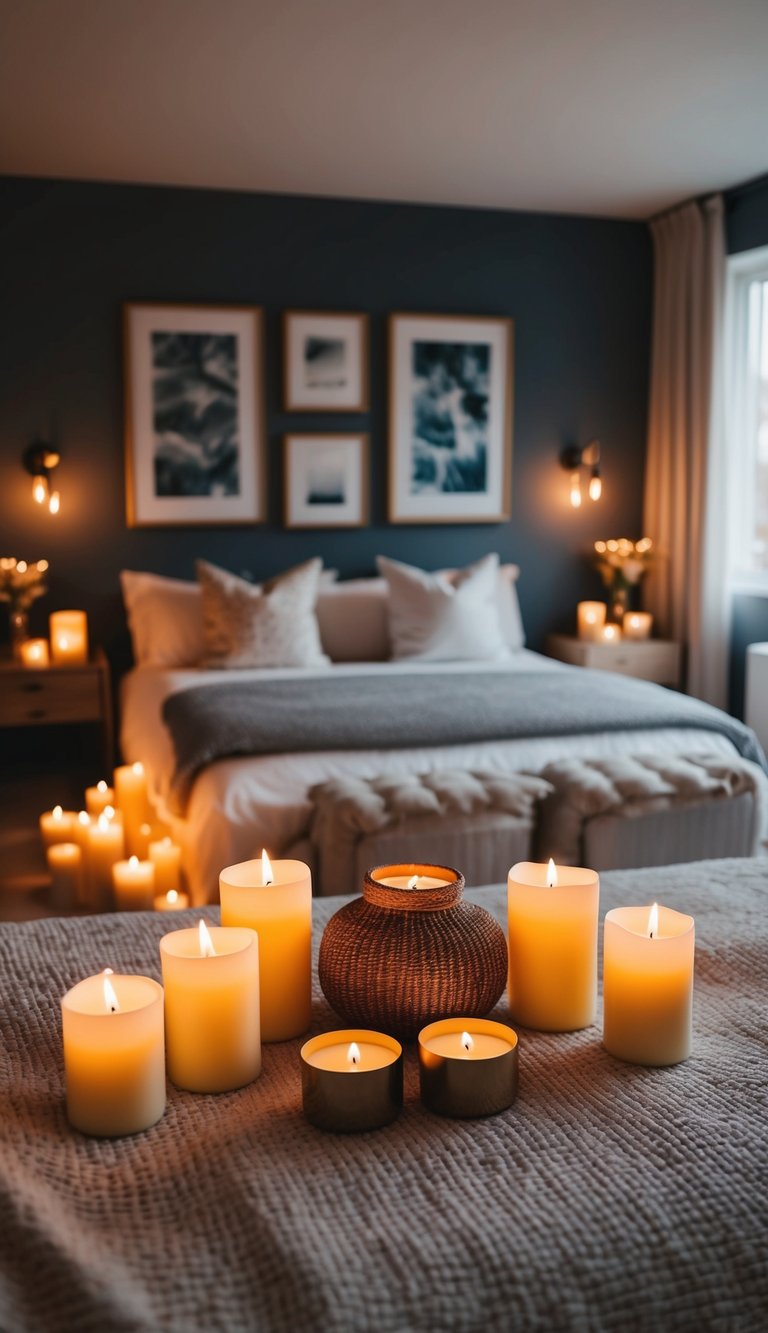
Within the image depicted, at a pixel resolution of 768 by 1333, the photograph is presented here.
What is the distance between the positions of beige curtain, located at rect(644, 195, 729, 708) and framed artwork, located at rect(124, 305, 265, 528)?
190 cm

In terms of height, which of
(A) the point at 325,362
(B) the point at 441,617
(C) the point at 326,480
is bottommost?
(B) the point at 441,617

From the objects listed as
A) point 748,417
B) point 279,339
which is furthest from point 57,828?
point 748,417

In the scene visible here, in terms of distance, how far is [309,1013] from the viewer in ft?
3.28

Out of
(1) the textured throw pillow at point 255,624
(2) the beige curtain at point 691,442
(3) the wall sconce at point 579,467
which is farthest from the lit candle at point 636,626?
(1) the textured throw pillow at point 255,624

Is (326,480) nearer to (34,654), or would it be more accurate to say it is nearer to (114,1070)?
(34,654)

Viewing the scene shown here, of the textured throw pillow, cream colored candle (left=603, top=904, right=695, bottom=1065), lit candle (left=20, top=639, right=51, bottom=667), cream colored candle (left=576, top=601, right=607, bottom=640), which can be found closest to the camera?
cream colored candle (left=603, top=904, right=695, bottom=1065)

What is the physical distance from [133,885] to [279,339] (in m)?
2.84

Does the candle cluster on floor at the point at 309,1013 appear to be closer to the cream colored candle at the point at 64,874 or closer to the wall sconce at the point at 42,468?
the cream colored candle at the point at 64,874

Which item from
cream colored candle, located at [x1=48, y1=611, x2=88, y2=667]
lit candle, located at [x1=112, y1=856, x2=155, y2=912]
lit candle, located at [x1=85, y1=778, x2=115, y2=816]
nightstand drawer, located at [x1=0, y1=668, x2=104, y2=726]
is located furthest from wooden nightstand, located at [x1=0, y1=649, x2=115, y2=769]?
lit candle, located at [x1=112, y1=856, x2=155, y2=912]

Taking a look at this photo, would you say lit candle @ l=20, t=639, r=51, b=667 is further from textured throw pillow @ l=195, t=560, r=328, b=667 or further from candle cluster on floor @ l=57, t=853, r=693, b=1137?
candle cluster on floor @ l=57, t=853, r=693, b=1137

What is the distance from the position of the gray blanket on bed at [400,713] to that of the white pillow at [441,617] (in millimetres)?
636

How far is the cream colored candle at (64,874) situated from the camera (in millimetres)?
3299

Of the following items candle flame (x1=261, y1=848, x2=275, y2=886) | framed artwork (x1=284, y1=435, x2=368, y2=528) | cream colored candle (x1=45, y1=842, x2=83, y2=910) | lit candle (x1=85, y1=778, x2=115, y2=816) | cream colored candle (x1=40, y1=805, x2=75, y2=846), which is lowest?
cream colored candle (x1=45, y1=842, x2=83, y2=910)

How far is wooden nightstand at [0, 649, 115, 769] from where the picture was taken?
14.4ft
